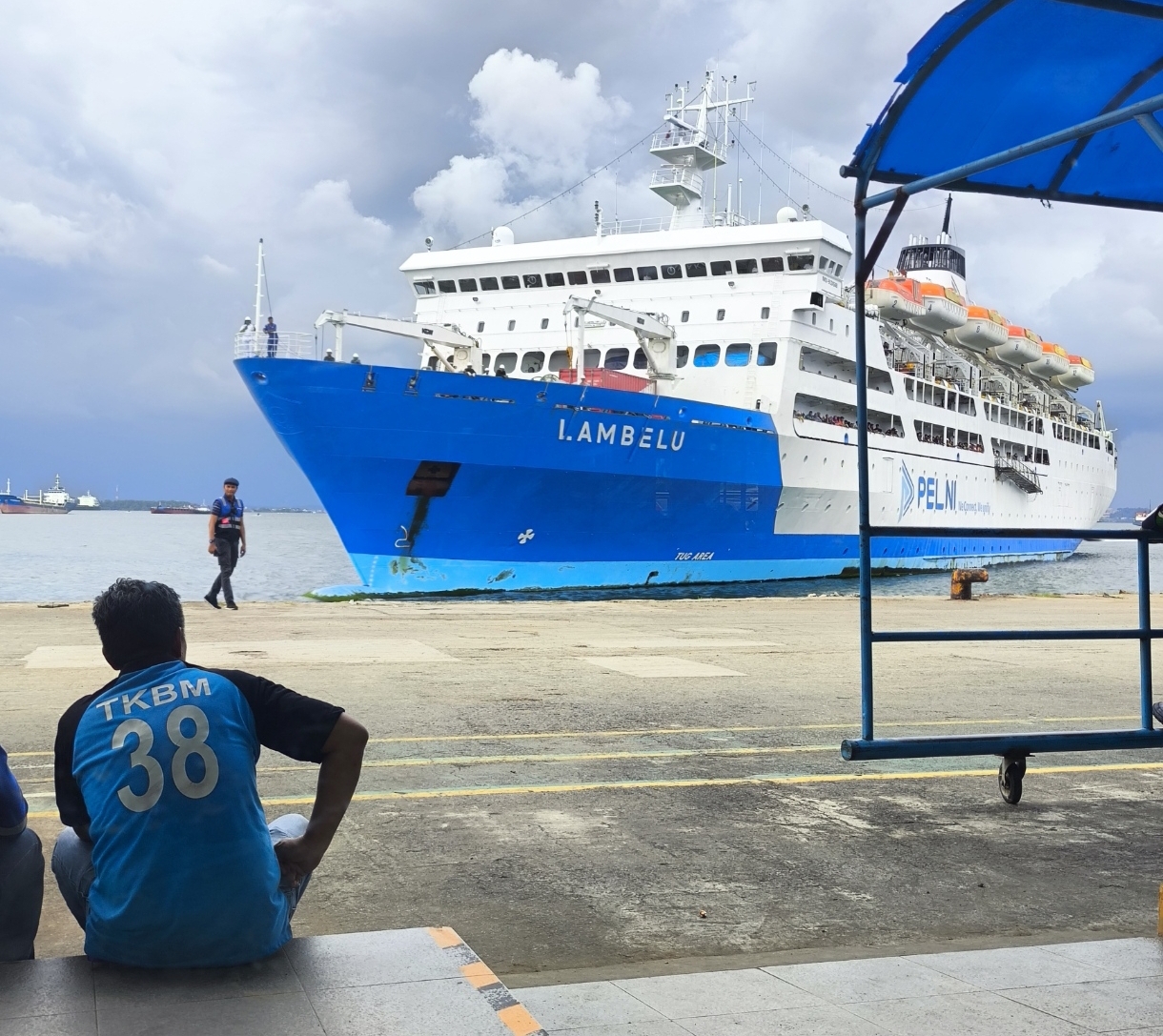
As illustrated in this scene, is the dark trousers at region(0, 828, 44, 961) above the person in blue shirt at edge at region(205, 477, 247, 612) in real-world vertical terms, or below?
below

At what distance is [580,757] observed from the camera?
586 centimetres

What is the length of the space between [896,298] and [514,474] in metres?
18.6

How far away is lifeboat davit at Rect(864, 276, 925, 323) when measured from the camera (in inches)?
1393

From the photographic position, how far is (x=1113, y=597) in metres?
21.0

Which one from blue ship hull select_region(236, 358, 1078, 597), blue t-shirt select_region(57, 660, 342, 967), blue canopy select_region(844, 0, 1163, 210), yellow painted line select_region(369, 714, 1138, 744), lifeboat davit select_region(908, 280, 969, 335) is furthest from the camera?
lifeboat davit select_region(908, 280, 969, 335)

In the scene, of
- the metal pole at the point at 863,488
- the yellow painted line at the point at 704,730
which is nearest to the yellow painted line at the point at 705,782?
→ the metal pole at the point at 863,488

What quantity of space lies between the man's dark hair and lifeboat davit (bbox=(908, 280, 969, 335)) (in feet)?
123

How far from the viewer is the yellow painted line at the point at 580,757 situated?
5.56m

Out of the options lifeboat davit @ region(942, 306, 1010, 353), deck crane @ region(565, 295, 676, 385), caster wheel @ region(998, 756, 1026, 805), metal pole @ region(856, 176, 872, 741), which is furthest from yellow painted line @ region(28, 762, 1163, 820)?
lifeboat davit @ region(942, 306, 1010, 353)

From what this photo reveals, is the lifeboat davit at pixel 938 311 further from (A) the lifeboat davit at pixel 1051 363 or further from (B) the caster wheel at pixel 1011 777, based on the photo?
(B) the caster wheel at pixel 1011 777

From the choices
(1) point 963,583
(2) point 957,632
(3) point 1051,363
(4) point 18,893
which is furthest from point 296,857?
(3) point 1051,363

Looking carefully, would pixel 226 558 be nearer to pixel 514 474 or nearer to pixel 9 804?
pixel 514 474

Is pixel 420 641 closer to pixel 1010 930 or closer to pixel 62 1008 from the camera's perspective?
pixel 1010 930

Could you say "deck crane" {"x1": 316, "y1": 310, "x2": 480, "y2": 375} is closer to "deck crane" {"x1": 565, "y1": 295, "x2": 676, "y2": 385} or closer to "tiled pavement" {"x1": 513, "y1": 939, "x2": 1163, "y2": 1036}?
"deck crane" {"x1": 565, "y1": 295, "x2": 676, "y2": 385}
